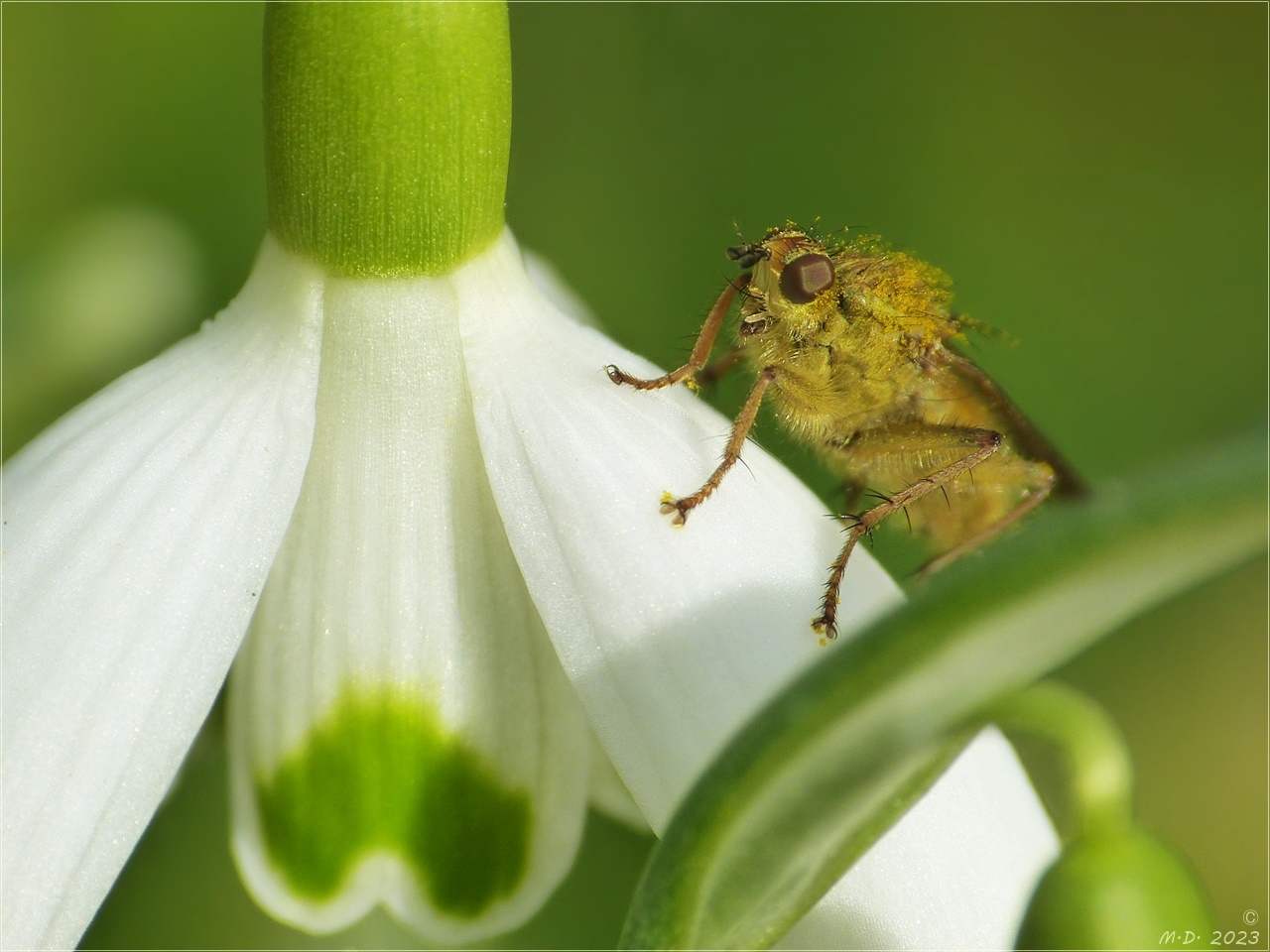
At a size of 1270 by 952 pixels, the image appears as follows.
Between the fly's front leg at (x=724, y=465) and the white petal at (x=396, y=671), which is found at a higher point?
the fly's front leg at (x=724, y=465)

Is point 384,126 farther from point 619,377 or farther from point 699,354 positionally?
point 699,354

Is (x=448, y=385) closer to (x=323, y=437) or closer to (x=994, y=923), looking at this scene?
(x=323, y=437)

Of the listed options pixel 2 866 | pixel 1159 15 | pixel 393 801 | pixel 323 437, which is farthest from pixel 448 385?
pixel 1159 15

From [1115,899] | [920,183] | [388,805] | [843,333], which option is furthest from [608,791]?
[920,183]

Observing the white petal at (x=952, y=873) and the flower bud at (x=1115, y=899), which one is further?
the white petal at (x=952, y=873)

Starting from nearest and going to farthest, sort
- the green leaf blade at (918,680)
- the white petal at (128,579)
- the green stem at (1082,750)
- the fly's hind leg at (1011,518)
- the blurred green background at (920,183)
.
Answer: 1. the green leaf blade at (918,680)
2. the green stem at (1082,750)
3. the white petal at (128,579)
4. the fly's hind leg at (1011,518)
5. the blurred green background at (920,183)

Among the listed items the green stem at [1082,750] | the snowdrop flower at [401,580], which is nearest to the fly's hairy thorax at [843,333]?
the snowdrop flower at [401,580]

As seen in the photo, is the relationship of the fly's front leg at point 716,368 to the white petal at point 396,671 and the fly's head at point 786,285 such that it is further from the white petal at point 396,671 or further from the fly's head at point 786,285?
the white petal at point 396,671

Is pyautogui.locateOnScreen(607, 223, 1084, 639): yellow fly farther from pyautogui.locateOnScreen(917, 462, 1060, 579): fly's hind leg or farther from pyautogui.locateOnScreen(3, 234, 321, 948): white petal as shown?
pyautogui.locateOnScreen(3, 234, 321, 948): white petal
